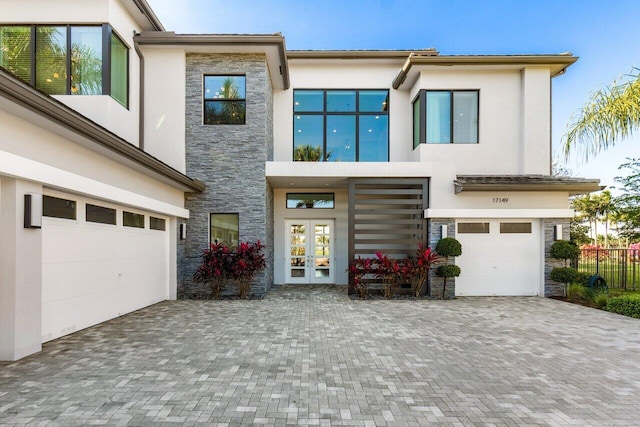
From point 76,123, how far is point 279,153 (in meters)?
7.43

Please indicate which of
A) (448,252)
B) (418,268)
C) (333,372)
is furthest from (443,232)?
(333,372)

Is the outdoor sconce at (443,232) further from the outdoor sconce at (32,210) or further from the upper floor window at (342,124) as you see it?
the outdoor sconce at (32,210)

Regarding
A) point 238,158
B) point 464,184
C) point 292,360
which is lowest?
point 292,360

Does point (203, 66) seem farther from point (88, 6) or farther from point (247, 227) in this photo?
point (247, 227)

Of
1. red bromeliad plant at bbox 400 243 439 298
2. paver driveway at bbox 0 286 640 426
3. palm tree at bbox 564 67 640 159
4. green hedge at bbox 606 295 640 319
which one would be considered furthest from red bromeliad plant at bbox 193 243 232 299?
green hedge at bbox 606 295 640 319

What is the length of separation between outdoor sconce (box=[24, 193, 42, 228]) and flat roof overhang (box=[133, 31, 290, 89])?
6.52m

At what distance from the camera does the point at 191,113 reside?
10.3 m

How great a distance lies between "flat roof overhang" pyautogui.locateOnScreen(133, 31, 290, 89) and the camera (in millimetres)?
9656

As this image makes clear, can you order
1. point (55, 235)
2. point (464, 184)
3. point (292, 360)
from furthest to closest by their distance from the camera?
point (464, 184)
point (55, 235)
point (292, 360)

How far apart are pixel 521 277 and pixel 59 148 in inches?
441

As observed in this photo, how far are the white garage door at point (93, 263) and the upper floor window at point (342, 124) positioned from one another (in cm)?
573

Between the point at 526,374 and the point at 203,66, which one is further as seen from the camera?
the point at 203,66

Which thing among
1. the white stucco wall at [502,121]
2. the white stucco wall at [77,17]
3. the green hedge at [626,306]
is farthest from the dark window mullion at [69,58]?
the green hedge at [626,306]

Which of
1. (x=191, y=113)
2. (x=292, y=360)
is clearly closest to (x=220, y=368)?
(x=292, y=360)
